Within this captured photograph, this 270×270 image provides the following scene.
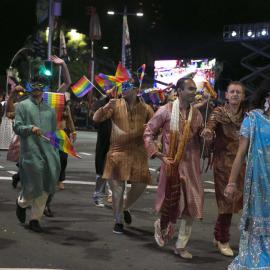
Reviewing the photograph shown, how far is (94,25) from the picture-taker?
39438 millimetres

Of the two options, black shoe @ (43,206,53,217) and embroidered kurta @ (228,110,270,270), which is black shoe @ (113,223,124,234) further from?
embroidered kurta @ (228,110,270,270)

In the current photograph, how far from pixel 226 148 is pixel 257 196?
1764mm

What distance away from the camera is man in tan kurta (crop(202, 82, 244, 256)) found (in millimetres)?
6746

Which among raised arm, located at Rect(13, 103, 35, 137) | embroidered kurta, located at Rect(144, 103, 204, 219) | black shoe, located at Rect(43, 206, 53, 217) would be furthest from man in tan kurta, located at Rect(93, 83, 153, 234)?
black shoe, located at Rect(43, 206, 53, 217)

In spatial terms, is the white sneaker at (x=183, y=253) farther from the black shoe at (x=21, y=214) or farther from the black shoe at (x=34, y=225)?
the black shoe at (x=21, y=214)

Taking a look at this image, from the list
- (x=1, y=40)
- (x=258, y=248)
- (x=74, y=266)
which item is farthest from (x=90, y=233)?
(x=1, y=40)

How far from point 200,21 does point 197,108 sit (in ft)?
133

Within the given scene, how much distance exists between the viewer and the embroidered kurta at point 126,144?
769cm

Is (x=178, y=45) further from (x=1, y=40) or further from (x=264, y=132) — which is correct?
(x=264, y=132)

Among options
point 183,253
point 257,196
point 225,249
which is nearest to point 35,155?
point 183,253

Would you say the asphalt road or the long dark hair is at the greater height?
the long dark hair

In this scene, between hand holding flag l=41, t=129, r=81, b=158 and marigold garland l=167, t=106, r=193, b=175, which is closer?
marigold garland l=167, t=106, r=193, b=175

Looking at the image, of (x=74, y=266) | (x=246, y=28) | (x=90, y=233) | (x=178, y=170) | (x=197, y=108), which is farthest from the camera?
(x=246, y=28)

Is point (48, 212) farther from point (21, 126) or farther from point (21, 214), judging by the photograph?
point (21, 126)
